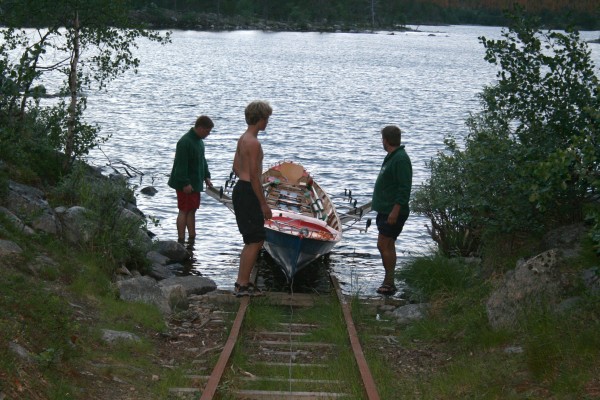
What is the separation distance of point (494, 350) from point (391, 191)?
379 cm

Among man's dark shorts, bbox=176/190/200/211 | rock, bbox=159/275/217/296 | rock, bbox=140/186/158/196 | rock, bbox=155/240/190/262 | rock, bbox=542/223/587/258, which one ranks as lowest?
rock, bbox=140/186/158/196

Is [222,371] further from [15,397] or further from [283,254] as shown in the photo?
[283,254]

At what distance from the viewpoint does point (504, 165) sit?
10836 millimetres

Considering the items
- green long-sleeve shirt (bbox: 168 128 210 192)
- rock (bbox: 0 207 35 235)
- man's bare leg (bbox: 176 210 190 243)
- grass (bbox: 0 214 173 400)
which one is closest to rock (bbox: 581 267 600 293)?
grass (bbox: 0 214 173 400)

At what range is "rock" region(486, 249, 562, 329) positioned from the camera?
882 centimetres

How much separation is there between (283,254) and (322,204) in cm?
392

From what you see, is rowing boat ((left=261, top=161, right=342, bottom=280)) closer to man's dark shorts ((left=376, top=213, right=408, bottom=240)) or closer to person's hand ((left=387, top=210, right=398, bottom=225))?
man's dark shorts ((left=376, top=213, right=408, bottom=240))

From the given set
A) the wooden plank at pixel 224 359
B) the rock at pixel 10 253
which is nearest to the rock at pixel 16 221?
the rock at pixel 10 253

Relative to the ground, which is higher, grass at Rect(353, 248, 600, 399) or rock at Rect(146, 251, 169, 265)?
grass at Rect(353, 248, 600, 399)

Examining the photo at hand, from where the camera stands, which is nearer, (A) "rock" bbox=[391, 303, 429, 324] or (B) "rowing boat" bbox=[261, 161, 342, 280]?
(A) "rock" bbox=[391, 303, 429, 324]

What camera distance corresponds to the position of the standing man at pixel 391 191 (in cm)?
1167

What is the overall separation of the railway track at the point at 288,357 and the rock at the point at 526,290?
1.51 m

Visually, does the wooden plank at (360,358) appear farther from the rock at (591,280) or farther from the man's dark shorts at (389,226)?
the rock at (591,280)

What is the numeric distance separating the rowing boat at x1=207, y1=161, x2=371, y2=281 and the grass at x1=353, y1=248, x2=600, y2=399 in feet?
7.11
